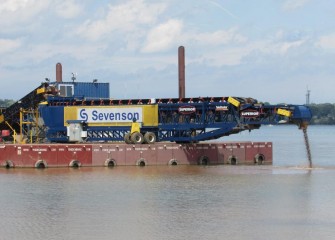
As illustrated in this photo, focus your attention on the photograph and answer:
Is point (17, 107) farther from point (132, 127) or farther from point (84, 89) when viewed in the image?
point (132, 127)

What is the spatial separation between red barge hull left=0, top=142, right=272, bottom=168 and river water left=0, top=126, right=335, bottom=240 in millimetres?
1278

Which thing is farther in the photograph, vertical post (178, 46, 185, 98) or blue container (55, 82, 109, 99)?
vertical post (178, 46, 185, 98)

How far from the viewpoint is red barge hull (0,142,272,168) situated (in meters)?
58.2

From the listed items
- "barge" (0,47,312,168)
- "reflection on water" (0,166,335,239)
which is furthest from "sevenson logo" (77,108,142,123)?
"reflection on water" (0,166,335,239)

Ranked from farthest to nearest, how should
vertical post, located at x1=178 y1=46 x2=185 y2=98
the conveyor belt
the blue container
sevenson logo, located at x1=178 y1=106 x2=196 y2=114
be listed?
vertical post, located at x1=178 y1=46 x2=185 y2=98 → the blue container → the conveyor belt → sevenson logo, located at x1=178 y1=106 x2=196 y2=114

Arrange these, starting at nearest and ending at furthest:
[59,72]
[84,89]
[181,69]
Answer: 1. [84,89]
2. [181,69]
3. [59,72]

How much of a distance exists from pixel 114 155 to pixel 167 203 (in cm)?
1991

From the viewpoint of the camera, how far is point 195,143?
6338 cm

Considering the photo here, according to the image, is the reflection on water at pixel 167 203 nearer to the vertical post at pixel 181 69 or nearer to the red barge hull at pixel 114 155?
the red barge hull at pixel 114 155

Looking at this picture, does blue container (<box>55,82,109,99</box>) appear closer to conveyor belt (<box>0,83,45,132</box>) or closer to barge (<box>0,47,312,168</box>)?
barge (<box>0,47,312,168</box>)

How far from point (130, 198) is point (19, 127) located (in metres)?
30.5

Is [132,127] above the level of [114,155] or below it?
above

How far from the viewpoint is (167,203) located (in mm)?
40094

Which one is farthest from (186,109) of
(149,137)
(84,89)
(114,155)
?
(84,89)
